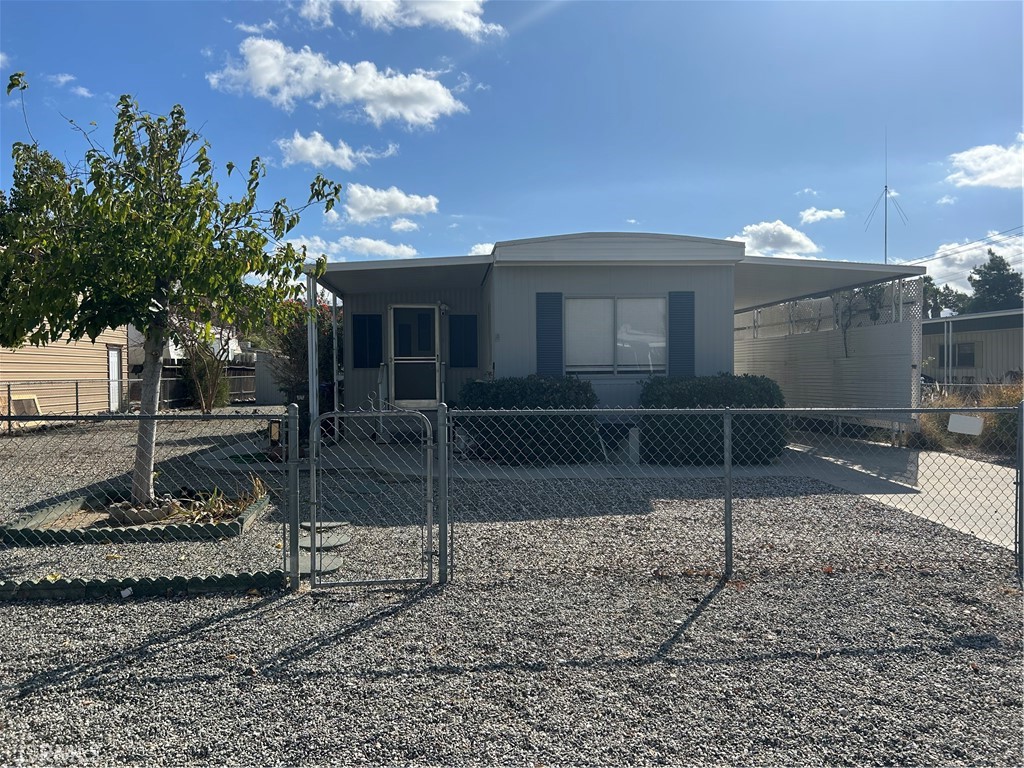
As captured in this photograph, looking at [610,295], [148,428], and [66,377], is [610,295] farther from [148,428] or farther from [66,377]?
[66,377]

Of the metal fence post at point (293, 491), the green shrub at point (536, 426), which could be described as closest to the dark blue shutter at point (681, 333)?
the green shrub at point (536, 426)

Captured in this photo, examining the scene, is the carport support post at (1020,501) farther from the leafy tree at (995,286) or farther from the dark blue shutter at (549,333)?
the leafy tree at (995,286)

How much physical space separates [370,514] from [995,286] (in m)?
51.9

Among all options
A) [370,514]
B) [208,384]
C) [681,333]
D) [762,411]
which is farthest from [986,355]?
[208,384]

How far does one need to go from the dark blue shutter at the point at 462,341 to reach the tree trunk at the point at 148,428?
6.73 metres

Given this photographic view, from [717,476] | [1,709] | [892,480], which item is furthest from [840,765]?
[892,480]

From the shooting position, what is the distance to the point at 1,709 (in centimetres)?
316

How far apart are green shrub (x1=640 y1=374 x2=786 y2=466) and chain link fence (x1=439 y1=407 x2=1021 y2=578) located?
0.9 inches

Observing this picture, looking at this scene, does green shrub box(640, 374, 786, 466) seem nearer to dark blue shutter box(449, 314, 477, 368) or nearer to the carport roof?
the carport roof

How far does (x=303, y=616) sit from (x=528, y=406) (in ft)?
19.3

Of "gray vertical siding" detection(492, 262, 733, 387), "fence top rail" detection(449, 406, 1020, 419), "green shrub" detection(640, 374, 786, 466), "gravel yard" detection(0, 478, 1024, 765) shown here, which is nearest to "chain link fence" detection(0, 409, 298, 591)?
"gravel yard" detection(0, 478, 1024, 765)

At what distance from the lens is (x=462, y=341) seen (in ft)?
42.7

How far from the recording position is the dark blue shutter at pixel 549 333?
35.3 feet

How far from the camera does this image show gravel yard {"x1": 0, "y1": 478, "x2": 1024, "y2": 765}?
9.45 feet
